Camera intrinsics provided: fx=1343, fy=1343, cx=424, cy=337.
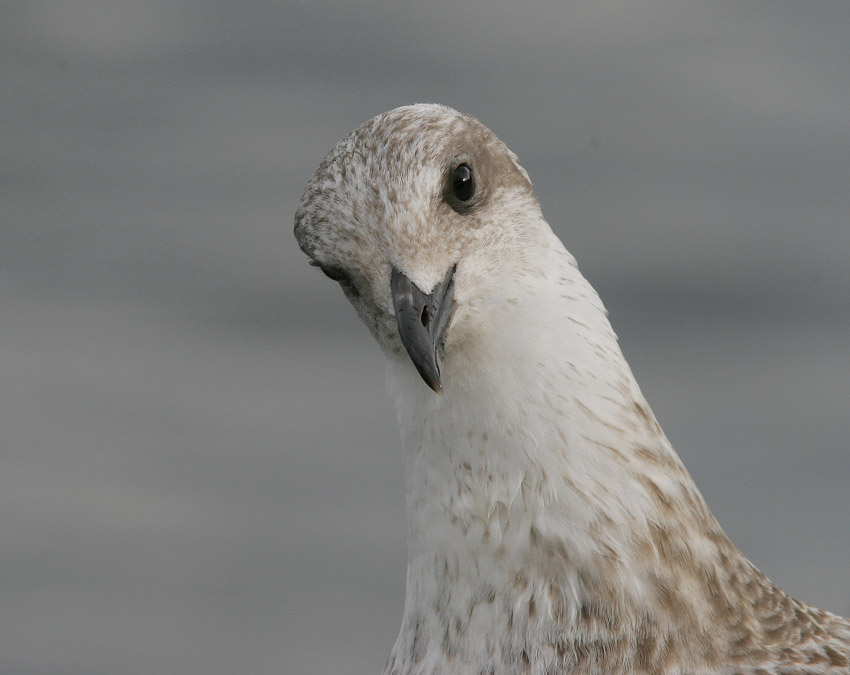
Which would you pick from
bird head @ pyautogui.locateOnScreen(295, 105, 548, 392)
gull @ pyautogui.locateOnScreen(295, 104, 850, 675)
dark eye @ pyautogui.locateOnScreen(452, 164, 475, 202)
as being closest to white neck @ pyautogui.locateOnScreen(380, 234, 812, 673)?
gull @ pyautogui.locateOnScreen(295, 104, 850, 675)

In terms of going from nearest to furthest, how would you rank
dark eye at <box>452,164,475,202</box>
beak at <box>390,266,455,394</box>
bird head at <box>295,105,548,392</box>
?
beak at <box>390,266,455,394</box> < bird head at <box>295,105,548,392</box> < dark eye at <box>452,164,475,202</box>

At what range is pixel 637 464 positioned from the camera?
3193mm

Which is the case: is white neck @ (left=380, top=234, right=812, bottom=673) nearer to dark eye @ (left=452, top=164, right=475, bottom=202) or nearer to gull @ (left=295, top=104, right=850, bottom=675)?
gull @ (left=295, top=104, right=850, bottom=675)

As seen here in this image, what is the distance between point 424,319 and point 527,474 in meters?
0.46

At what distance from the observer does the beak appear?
2.92 metres

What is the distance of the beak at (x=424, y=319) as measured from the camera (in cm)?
292

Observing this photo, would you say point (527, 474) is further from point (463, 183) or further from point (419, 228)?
point (463, 183)

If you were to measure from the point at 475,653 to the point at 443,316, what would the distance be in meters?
0.84

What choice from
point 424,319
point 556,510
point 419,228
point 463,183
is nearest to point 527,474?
point 556,510

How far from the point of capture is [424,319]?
9.76 ft

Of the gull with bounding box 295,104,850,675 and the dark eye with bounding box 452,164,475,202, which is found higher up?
the dark eye with bounding box 452,164,475,202

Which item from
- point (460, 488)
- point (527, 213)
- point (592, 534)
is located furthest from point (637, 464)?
point (527, 213)

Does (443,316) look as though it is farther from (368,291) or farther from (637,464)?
(637,464)

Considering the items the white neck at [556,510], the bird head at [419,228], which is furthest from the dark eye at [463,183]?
the white neck at [556,510]
